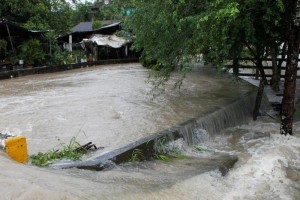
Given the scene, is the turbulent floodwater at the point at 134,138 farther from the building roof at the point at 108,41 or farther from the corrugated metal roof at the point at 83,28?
the corrugated metal roof at the point at 83,28

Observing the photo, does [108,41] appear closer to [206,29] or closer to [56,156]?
[206,29]

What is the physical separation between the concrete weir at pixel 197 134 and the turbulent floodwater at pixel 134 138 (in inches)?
7.6

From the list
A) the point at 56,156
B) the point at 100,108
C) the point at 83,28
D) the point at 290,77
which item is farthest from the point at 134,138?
the point at 83,28

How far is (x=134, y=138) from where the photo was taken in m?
7.75

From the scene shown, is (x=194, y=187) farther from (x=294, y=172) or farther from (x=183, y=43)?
(x=183, y=43)

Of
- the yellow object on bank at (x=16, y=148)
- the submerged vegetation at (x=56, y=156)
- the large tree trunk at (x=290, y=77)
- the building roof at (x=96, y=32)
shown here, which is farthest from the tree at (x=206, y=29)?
the building roof at (x=96, y=32)

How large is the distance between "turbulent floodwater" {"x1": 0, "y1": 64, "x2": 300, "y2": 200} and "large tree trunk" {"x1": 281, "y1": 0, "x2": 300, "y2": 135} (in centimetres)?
38

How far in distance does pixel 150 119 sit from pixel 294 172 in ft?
12.9

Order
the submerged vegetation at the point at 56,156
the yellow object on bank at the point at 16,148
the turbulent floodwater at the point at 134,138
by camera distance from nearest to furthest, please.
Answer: the turbulent floodwater at the point at 134,138 < the yellow object on bank at the point at 16,148 < the submerged vegetation at the point at 56,156

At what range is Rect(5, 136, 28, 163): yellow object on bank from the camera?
17.5 ft

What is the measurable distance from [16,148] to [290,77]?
19.6ft

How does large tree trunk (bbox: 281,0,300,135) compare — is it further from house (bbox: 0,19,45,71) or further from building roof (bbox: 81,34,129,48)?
building roof (bbox: 81,34,129,48)

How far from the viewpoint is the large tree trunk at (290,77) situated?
25.9 ft

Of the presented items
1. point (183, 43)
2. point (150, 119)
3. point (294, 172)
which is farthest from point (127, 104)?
point (294, 172)
